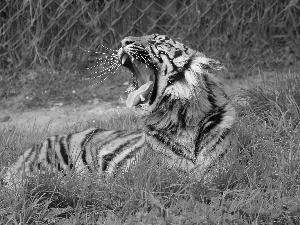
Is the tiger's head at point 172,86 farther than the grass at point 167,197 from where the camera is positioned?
Yes

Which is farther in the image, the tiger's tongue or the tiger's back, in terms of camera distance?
the tiger's back

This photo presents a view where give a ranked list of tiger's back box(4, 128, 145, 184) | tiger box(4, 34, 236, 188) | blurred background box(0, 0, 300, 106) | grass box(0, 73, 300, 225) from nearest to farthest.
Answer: grass box(0, 73, 300, 225) → tiger box(4, 34, 236, 188) → tiger's back box(4, 128, 145, 184) → blurred background box(0, 0, 300, 106)

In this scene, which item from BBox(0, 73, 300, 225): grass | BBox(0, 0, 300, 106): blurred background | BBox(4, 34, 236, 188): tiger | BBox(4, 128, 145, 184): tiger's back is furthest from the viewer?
BBox(0, 0, 300, 106): blurred background

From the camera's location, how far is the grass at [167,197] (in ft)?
11.1

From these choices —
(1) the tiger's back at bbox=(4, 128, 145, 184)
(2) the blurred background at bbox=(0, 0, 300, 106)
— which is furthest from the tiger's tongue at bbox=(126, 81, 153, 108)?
(2) the blurred background at bbox=(0, 0, 300, 106)

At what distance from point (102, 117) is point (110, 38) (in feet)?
4.05

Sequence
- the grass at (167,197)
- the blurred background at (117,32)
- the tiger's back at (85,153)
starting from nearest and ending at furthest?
the grass at (167,197) < the tiger's back at (85,153) < the blurred background at (117,32)

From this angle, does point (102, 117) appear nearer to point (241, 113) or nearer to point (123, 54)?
point (241, 113)

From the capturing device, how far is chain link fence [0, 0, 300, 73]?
6.58 metres

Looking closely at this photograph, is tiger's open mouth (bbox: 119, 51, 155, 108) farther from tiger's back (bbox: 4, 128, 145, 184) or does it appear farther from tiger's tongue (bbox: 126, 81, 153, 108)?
tiger's back (bbox: 4, 128, 145, 184)

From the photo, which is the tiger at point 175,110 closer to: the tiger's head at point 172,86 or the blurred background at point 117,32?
the tiger's head at point 172,86

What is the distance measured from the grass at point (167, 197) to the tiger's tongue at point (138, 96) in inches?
14.9

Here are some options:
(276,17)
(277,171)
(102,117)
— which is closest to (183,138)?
(277,171)

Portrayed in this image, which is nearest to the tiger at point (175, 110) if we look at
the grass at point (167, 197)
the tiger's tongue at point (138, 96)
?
the tiger's tongue at point (138, 96)
